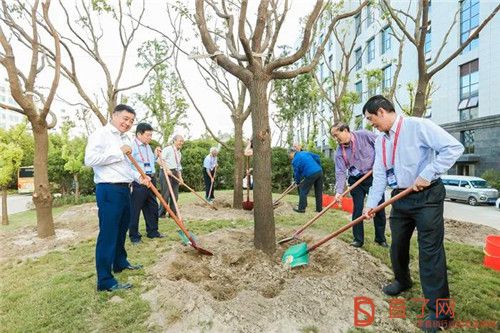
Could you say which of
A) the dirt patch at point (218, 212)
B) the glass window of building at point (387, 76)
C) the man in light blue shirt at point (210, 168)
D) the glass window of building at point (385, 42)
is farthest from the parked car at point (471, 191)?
the glass window of building at point (385, 42)

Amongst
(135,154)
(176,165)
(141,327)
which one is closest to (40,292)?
(141,327)

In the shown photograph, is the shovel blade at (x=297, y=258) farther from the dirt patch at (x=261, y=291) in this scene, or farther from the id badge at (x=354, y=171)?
the id badge at (x=354, y=171)

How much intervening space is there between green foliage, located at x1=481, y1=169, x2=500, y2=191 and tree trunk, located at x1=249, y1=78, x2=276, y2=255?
15637 millimetres

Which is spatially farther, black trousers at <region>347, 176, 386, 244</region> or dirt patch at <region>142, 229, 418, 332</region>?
black trousers at <region>347, 176, 386, 244</region>

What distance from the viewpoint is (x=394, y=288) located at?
3.05m

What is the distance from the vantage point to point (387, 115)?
9.37ft

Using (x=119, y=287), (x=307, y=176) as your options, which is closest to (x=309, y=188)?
(x=307, y=176)

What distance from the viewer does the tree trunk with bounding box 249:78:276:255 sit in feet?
13.1

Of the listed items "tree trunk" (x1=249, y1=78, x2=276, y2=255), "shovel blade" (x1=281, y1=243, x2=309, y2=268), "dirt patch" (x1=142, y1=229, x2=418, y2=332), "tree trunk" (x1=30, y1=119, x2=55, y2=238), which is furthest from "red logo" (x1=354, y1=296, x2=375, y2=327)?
"tree trunk" (x1=30, y1=119, x2=55, y2=238)

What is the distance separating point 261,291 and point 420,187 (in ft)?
5.91

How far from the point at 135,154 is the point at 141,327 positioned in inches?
121

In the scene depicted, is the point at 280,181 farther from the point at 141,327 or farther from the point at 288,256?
the point at 141,327

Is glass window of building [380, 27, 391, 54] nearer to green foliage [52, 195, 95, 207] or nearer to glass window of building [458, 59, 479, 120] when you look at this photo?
glass window of building [458, 59, 479, 120]

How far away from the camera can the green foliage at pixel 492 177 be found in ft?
49.1
